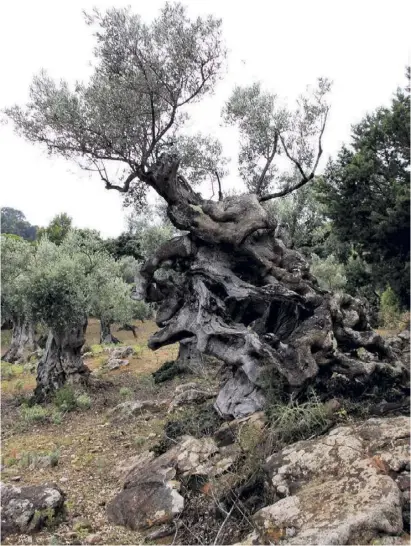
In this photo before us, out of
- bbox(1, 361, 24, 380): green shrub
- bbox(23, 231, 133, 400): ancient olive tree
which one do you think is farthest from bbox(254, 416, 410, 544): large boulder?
bbox(1, 361, 24, 380): green shrub

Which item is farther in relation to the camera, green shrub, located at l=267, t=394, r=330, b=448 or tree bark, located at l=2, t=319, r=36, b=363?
tree bark, located at l=2, t=319, r=36, b=363

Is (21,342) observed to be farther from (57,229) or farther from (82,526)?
(57,229)

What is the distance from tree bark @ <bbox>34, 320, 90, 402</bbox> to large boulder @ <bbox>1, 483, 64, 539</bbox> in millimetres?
7974

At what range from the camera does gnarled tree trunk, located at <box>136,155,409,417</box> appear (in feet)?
30.6

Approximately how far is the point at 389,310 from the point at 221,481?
18773 mm

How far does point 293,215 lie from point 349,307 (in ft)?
51.8

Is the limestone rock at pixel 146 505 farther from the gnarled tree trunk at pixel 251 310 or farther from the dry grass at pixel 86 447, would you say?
the gnarled tree trunk at pixel 251 310

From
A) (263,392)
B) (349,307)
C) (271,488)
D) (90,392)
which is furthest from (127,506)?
(90,392)

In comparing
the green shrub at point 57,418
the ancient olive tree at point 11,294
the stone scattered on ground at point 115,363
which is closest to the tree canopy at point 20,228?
the ancient olive tree at point 11,294

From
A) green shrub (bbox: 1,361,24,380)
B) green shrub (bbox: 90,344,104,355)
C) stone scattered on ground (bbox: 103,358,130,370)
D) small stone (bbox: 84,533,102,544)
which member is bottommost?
green shrub (bbox: 1,361,24,380)

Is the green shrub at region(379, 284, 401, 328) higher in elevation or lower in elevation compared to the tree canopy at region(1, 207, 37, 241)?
lower

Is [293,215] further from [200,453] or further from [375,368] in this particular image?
[200,453]

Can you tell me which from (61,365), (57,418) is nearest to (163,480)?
(57,418)

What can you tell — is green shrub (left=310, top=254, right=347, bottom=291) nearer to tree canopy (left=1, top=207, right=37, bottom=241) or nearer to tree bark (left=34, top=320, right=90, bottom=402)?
tree bark (left=34, top=320, right=90, bottom=402)
